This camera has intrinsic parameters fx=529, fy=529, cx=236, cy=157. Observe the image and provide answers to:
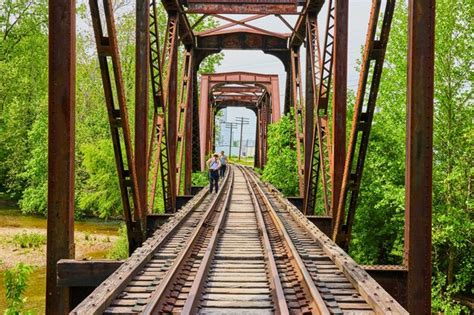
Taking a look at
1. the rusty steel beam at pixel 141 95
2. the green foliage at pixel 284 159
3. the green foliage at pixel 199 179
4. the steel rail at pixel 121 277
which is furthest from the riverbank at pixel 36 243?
the steel rail at pixel 121 277

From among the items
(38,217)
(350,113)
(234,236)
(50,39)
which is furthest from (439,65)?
(38,217)

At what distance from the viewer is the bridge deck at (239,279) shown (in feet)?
15.0

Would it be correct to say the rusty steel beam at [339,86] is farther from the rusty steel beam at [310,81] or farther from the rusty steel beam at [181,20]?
the rusty steel beam at [181,20]

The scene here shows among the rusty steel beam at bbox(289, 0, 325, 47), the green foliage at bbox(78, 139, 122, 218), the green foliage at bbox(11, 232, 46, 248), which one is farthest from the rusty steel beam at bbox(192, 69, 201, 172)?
the green foliage at bbox(11, 232, 46, 248)

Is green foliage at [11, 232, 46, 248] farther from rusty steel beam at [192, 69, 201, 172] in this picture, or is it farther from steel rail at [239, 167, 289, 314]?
steel rail at [239, 167, 289, 314]

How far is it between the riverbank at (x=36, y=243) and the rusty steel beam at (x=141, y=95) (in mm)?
9027

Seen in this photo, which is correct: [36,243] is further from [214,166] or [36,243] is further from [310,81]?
[310,81]

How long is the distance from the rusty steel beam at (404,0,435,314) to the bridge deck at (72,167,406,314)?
535 mm

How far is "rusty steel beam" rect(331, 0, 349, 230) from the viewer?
8.18m

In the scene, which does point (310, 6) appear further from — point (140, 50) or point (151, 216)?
point (151, 216)

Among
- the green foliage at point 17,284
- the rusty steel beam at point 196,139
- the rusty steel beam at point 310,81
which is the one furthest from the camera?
the rusty steel beam at point 196,139

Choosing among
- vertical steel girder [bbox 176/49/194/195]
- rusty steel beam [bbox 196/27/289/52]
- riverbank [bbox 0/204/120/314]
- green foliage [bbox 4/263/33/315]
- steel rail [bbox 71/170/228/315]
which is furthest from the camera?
rusty steel beam [bbox 196/27/289/52]

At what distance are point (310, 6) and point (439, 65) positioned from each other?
310 inches

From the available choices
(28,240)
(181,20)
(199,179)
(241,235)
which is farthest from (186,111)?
(28,240)
